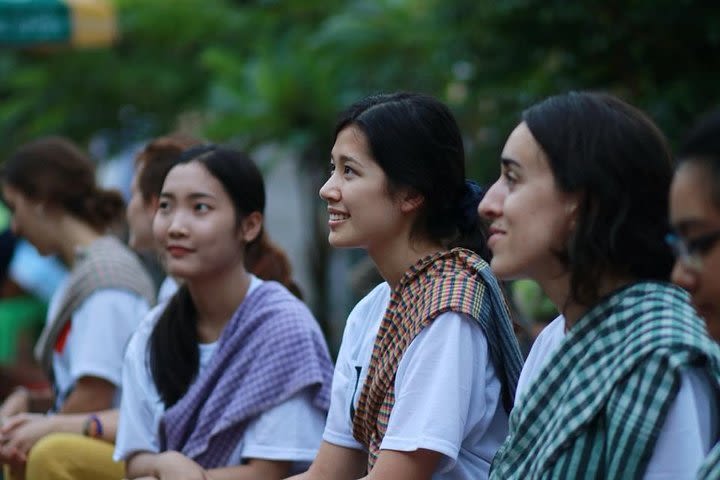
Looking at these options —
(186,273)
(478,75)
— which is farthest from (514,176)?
(478,75)

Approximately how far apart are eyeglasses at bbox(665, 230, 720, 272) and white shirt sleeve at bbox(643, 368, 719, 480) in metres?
0.25

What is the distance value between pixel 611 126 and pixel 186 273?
1.80 meters

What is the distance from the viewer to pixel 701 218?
2023mm

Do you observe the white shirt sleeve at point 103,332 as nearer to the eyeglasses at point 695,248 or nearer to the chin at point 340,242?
the chin at point 340,242

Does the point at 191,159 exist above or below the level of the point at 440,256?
above

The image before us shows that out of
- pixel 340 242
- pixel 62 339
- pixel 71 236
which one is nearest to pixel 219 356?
pixel 340 242

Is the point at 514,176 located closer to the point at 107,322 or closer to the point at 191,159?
the point at 191,159

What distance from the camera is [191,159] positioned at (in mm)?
3852

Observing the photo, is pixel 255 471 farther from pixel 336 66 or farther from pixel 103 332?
pixel 336 66

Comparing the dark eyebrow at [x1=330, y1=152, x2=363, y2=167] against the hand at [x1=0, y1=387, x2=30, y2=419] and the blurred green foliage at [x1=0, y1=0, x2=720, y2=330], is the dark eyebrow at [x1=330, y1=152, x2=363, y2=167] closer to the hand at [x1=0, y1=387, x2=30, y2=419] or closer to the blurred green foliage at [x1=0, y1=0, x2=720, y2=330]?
the hand at [x1=0, y1=387, x2=30, y2=419]

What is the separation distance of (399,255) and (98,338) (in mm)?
1861

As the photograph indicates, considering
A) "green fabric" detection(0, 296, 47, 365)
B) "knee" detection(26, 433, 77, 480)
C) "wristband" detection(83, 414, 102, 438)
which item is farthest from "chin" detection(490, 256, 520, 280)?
"green fabric" detection(0, 296, 47, 365)

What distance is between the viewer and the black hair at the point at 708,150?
201 centimetres

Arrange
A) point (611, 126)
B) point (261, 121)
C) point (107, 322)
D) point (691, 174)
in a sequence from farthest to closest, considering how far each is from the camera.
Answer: point (261, 121) → point (107, 322) → point (611, 126) → point (691, 174)
